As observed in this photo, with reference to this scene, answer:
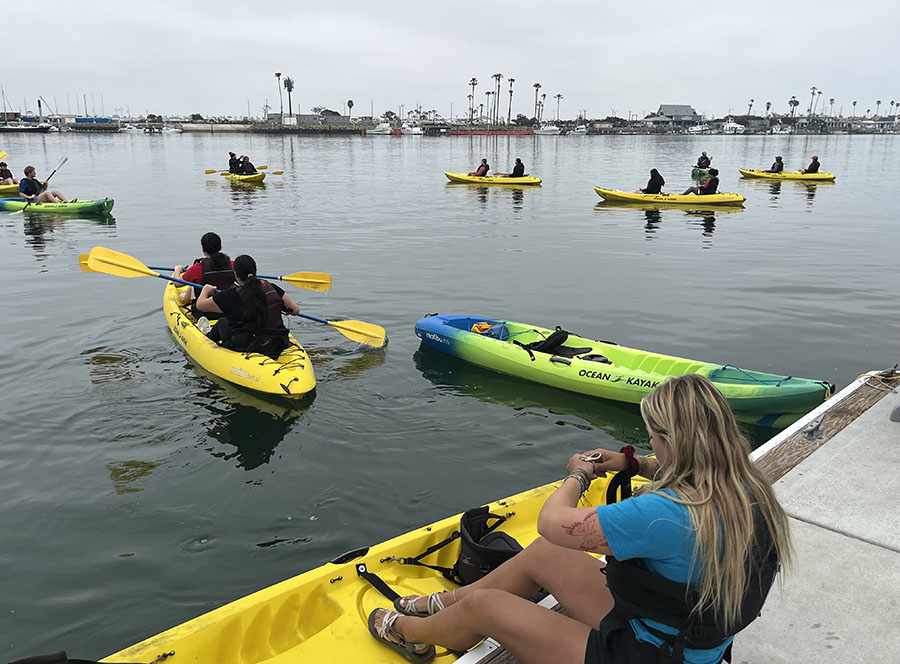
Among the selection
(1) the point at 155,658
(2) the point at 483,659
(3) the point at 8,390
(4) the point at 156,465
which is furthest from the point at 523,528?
(3) the point at 8,390

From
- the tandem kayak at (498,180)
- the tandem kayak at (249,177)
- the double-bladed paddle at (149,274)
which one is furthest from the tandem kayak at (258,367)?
the tandem kayak at (249,177)

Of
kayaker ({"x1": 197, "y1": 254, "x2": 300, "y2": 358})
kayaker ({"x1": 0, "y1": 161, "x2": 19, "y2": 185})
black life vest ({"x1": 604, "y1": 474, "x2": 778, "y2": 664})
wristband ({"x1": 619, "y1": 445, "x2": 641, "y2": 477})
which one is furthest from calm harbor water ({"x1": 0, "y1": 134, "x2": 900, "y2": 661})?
kayaker ({"x1": 0, "y1": 161, "x2": 19, "y2": 185})

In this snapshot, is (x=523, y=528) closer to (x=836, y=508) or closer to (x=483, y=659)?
(x=483, y=659)

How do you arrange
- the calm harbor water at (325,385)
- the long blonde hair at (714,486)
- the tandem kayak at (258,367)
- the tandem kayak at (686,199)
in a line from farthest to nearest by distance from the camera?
the tandem kayak at (686,199), the tandem kayak at (258,367), the calm harbor water at (325,385), the long blonde hair at (714,486)

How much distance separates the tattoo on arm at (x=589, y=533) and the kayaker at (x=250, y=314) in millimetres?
5922

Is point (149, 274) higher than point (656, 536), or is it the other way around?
point (656, 536)

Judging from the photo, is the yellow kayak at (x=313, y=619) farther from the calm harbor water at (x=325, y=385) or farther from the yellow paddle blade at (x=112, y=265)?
the yellow paddle blade at (x=112, y=265)

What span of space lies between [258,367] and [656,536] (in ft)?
20.6

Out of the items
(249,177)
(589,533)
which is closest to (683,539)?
(589,533)

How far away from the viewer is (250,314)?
25.8ft

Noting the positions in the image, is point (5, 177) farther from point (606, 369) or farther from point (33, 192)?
point (606, 369)

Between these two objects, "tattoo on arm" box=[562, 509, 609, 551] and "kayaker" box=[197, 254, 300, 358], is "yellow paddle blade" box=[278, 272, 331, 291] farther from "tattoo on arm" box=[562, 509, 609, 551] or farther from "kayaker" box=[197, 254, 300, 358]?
"tattoo on arm" box=[562, 509, 609, 551]

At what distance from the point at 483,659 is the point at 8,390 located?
726 cm

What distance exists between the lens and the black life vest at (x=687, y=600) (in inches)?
89.9
